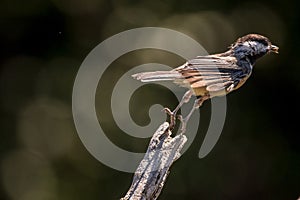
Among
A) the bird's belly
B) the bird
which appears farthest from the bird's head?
the bird's belly

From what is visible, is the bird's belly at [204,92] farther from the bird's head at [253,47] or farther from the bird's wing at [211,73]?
the bird's head at [253,47]

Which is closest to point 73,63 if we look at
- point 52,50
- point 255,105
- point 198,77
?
→ point 52,50

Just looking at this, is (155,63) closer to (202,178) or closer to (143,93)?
(143,93)

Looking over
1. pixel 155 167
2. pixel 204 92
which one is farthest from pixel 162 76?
pixel 155 167

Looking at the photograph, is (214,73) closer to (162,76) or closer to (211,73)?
(211,73)

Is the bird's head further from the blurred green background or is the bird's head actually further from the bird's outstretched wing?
the blurred green background

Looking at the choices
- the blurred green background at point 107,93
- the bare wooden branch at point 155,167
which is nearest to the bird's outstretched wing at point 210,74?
the bare wooden branch at point 155,167
